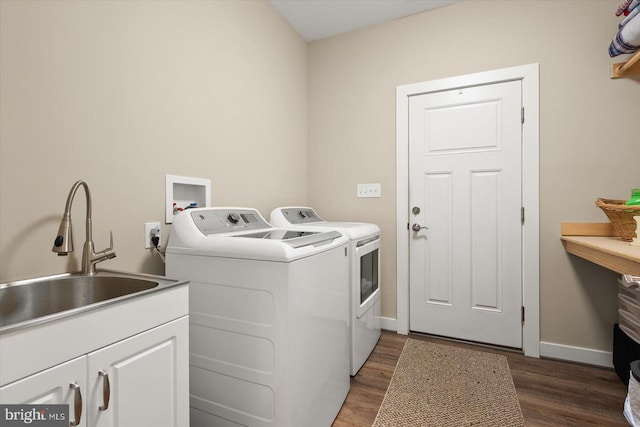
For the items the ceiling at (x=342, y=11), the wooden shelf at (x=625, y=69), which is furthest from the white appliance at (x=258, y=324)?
the wooden shelf at (x=625, y=69)

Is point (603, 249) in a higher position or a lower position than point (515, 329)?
higher

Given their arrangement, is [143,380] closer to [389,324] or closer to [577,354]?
[389,324]

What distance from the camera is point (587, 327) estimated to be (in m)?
2.05

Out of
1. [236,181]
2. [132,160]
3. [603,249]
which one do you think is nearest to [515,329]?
[603,249]

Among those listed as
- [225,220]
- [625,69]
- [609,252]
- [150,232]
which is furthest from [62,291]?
[625,69]

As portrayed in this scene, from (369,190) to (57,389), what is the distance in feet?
7.63

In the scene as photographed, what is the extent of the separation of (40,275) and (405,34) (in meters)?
2.84

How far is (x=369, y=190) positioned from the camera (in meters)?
2.69

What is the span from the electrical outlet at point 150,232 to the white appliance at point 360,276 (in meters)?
0.84

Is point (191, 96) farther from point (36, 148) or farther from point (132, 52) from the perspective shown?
point (36, 148)

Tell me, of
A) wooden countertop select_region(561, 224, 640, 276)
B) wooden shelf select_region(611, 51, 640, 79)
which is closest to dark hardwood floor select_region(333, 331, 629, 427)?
wooden countertop select_region(561, 224, 640, 276)

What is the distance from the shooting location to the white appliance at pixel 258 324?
1196 millimetres

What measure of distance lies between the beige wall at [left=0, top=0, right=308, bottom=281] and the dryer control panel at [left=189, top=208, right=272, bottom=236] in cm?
19

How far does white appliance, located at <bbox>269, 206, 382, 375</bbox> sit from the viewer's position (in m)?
1.90
